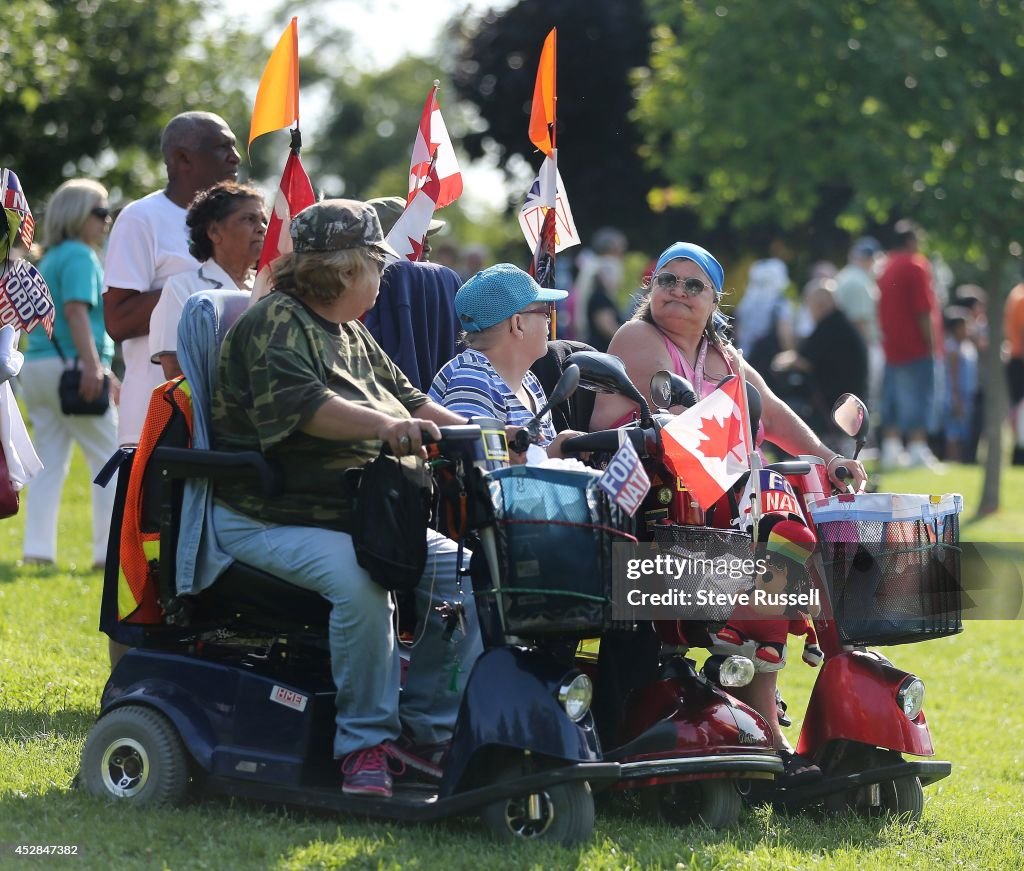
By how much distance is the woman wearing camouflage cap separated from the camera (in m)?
4.95

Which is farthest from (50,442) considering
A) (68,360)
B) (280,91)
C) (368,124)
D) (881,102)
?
(368,124)

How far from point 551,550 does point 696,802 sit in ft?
3.51

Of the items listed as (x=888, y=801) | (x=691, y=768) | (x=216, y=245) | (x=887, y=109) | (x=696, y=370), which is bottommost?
(x=888, y=801)

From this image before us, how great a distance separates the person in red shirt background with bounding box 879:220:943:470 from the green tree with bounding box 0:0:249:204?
978 centimetres

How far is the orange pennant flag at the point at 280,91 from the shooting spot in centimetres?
600

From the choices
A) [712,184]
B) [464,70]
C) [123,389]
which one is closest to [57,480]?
[123,389]

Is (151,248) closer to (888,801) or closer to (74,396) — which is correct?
(74,396)

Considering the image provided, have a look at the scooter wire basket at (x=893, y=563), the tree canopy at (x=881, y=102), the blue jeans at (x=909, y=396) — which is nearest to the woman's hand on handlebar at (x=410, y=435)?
the scooter wire basket at (x=893, y=563)

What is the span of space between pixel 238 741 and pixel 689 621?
133 cm

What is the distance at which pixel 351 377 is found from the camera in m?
5.16

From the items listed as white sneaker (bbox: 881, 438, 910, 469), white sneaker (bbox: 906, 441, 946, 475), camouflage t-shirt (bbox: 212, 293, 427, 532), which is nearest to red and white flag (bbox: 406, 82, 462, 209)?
camouflage t-shirt (bbox: 212, 293, 427, 532)

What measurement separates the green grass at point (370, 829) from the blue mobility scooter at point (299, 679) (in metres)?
0.11

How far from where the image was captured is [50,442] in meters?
9.80

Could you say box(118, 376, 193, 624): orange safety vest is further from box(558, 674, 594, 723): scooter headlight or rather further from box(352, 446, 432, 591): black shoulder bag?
box(558, 674, 594, 723): scooter headlight
